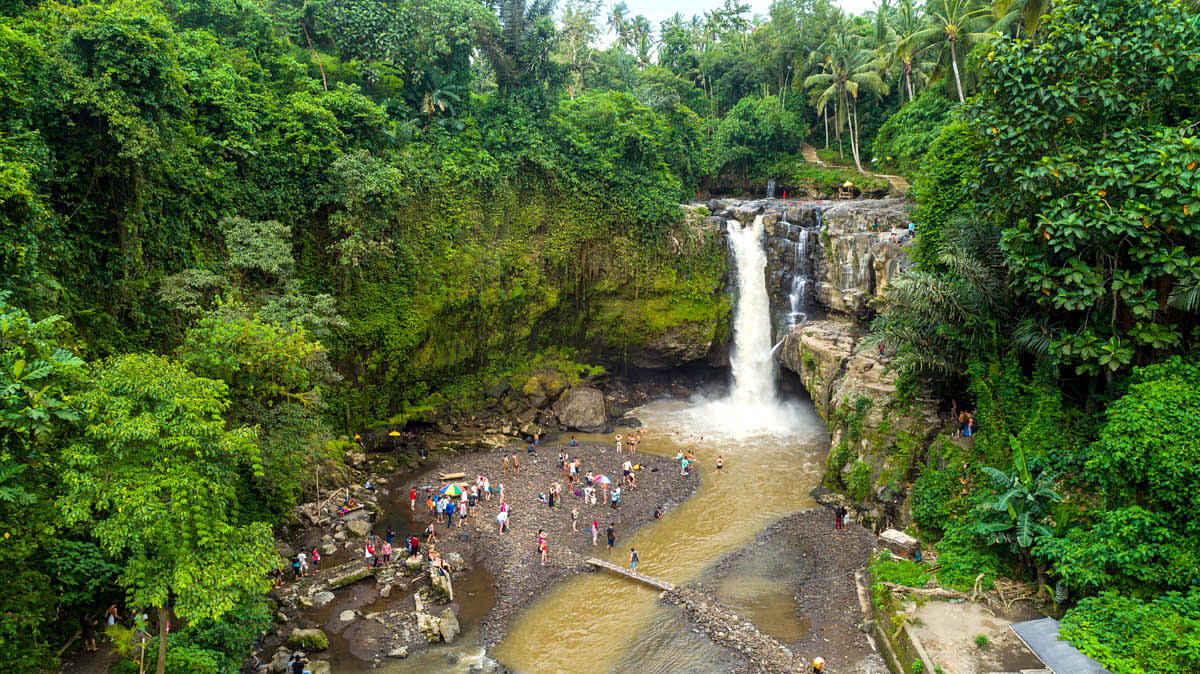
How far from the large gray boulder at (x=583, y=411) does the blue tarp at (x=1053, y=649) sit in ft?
66.3

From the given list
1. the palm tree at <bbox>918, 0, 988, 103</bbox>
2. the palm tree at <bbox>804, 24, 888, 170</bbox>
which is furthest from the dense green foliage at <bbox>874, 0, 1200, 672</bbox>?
the palm tree at <bbox>804, 24, 888, 170</bbox>

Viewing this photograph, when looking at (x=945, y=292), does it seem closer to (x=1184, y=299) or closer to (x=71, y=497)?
(x=1184, y=299)

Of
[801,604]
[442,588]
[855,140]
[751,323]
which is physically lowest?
[801,604]

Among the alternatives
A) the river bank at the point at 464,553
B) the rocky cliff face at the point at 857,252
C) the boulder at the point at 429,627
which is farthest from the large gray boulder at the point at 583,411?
the boulder at the point at 429,627

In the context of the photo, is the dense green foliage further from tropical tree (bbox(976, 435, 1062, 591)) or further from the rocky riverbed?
the rocky riverbed

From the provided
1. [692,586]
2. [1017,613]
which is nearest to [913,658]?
[1017,613]

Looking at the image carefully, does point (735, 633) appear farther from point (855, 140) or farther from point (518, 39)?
point (855, 140)

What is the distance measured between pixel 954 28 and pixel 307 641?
39.4m

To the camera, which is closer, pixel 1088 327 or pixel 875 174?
pixel 1088 327

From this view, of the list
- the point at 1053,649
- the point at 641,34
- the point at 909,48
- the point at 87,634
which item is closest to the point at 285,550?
the point at 87,634

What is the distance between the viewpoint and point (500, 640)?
51.1 ft

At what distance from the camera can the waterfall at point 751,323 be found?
1293 inches

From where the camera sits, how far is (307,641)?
14.8 meters

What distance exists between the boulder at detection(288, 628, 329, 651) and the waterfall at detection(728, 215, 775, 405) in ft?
77.3
